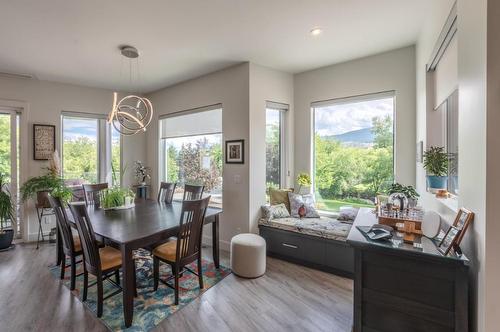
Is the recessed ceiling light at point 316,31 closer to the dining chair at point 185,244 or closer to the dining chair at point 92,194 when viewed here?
the dining chair at point 185,244

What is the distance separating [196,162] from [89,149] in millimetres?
2201

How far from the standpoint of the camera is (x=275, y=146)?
13.6 ft

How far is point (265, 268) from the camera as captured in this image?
122 inches

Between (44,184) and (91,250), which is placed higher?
(44,184)

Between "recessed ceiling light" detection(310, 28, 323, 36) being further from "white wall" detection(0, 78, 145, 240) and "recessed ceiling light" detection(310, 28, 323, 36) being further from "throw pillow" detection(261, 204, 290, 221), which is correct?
"white wall" detection(0, 78, 145, 240)

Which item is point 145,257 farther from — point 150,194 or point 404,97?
point 404,97

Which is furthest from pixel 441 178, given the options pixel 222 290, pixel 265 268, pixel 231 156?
pixel 231 156

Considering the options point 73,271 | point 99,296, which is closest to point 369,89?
point 99,296

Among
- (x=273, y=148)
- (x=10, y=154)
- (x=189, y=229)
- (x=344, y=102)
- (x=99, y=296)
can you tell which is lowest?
(x=99, y=296)

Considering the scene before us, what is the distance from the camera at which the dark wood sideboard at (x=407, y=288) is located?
4.38 feet

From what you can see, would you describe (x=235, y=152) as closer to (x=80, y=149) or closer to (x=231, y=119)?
(x=231, y=119)

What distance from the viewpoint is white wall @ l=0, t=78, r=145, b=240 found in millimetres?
4070

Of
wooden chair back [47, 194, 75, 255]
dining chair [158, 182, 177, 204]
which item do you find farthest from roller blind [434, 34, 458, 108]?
wooden chair back [47, 194, 75, 255]

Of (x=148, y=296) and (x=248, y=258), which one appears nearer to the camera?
(x=148, y=296)
